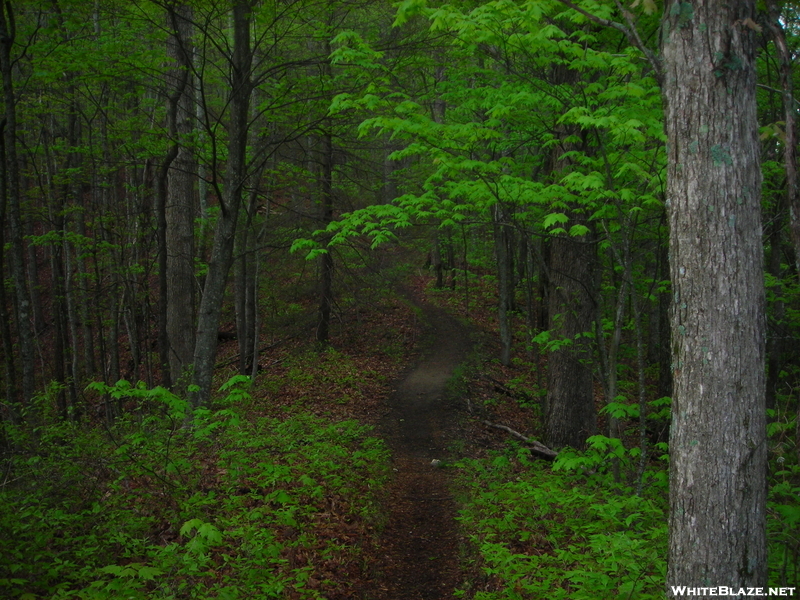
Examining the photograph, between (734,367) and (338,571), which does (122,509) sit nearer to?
(338,571)

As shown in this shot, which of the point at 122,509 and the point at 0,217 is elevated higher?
the point at 0,217

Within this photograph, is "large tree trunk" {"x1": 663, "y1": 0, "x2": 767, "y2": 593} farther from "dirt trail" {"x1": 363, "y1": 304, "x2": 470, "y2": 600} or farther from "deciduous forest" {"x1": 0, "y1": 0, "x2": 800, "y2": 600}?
"dirt trail" {"x1": 363, "y1": 304, "x2": 470, "y2": 600}

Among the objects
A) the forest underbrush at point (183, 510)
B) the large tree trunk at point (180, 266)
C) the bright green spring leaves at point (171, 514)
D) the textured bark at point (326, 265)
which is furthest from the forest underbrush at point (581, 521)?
the textured bark at point (326, 265)

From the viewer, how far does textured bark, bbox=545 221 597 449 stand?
29.0ft

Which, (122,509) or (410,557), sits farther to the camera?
(410,557)

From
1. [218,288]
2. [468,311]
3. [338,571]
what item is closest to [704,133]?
[338,571]

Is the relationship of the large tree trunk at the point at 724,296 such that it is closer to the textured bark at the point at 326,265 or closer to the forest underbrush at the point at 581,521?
the forest underbrush at the point at 581,521

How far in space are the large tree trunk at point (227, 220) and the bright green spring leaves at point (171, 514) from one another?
0.92 meters

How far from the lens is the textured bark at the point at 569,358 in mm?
8836

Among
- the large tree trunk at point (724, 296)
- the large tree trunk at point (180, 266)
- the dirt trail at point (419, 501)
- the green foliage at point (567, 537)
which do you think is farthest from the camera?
the large tree trunk at point (180, 266)

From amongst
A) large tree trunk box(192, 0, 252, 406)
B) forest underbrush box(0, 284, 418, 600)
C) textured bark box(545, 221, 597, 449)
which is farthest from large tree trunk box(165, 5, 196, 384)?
textured bark box(545, 221, 597, 449)

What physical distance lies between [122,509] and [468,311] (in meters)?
19.0

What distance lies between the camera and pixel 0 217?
269 inches

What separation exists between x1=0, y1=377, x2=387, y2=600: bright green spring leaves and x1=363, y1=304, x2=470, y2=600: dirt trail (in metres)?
0.52
